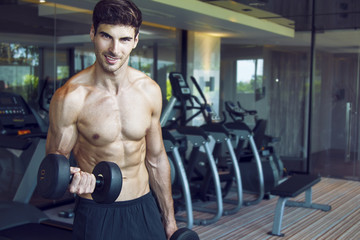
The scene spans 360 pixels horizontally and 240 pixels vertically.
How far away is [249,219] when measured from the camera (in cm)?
461

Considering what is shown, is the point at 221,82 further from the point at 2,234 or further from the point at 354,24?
the point at 2,234

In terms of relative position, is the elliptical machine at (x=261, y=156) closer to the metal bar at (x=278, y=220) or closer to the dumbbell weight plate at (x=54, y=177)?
the metal bar at (x=278, y=220)

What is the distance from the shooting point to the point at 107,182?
4.38ft

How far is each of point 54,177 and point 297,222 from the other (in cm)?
361

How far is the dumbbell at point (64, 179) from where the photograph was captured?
1.29 metres

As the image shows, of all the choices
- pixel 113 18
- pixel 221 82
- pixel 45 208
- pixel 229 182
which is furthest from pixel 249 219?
pixel 113 18

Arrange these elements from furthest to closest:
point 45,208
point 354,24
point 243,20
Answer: point 354,24, point 243,20, point 45,208

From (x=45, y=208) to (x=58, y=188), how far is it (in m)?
3.73

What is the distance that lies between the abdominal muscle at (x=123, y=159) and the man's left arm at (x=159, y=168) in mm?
58

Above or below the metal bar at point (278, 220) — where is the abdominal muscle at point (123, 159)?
above

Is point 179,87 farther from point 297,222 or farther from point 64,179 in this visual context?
point 64,179

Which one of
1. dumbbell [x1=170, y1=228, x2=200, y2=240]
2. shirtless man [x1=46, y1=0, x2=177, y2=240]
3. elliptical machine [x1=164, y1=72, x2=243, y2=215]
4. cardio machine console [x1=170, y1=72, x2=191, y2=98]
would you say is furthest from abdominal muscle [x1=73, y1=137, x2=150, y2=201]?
cardio machine console [x1=170, y1=72, x2=191, y2=98]

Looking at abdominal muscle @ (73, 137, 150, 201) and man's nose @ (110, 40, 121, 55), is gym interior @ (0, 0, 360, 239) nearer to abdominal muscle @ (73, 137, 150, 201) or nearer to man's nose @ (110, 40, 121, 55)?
abdominal muscle @ (73, 137, 150, 201)

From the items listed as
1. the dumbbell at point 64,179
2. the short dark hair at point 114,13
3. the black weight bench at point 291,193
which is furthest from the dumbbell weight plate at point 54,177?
the black weight bench at point 291,193
